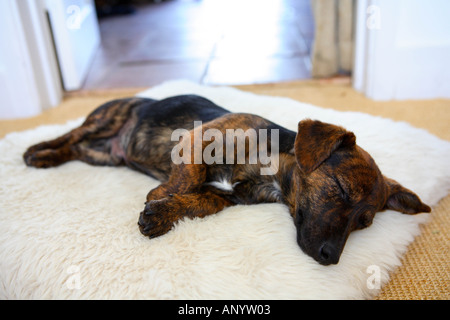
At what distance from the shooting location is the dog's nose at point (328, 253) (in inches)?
88.3

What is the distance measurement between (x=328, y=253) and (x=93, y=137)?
231 cm

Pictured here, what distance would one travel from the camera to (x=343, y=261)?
244cm

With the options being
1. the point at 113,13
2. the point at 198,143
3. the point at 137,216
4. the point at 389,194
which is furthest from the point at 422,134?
the point at 113,13

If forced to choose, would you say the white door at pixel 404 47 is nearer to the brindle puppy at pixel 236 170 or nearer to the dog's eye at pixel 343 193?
the brindle puppy at pixel 236 170

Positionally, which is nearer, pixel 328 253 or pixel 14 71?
pixel 328 253

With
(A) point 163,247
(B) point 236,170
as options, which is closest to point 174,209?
(A) point 163,247

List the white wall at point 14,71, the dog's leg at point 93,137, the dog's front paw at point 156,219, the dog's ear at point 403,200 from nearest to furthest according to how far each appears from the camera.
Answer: the dog's front paw at point 156,219, the dog's ear at point 403,200, the dog's leg at point 93,137, the white wall at point 14,71

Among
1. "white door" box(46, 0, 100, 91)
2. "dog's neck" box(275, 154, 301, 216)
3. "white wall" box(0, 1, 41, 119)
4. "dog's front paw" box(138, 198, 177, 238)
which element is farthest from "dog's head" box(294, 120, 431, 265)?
"white door" box(46, 0, 100, 91)

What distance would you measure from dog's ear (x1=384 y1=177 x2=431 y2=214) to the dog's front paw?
1.35 meters

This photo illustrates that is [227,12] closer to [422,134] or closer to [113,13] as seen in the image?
[113,13]

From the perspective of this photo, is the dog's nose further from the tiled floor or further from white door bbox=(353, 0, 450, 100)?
the tiled floor

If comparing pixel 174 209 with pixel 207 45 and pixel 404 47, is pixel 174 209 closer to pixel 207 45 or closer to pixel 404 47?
pixel 404 47

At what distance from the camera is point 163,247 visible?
98.0 inches

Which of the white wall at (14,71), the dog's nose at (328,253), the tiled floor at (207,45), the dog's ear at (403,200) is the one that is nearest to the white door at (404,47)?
the tiled floor at (207,45)
